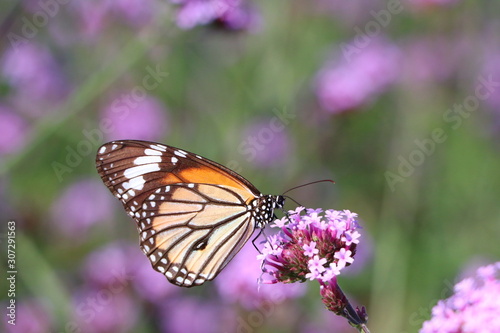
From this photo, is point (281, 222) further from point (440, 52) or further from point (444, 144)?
point (440, 52)

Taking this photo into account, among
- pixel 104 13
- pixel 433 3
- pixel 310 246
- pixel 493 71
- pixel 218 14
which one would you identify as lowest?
pixel 310 246

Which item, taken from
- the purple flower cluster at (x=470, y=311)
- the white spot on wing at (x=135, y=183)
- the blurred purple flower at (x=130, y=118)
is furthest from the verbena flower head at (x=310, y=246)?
the blurred purple flower at (x=130, y=118)

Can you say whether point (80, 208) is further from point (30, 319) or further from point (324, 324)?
point (324, 324)

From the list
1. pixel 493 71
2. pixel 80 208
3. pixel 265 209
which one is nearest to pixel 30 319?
pixel 80 208

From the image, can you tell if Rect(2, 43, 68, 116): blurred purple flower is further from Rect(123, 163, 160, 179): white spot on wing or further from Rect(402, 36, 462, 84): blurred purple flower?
Rect(402, 36, 462, 84): blurred purple flower

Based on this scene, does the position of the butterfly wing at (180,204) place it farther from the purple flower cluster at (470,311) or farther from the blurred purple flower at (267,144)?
the blurred purple flower at (267,144)
